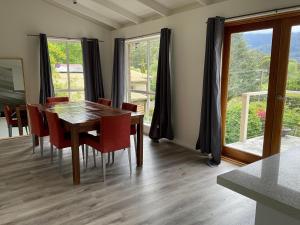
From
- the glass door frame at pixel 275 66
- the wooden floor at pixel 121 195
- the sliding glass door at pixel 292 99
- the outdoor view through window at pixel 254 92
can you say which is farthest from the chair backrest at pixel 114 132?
the sliding glass door at pixel 292 99

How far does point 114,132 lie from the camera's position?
3004mm

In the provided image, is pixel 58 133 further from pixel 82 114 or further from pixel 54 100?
pixel 54 100

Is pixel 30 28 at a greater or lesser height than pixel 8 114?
greater

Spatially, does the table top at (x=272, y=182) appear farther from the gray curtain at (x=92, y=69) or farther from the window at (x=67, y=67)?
the window at (x=67, y=67)

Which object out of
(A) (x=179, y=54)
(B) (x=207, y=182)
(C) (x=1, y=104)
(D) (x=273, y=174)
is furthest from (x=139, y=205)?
(C) (x=1, y=104)

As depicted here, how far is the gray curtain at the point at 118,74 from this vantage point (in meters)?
5.63

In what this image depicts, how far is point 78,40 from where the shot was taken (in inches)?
221

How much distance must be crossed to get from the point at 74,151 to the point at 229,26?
8.93ft

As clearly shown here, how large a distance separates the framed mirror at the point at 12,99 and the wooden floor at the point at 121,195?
4.31 ft

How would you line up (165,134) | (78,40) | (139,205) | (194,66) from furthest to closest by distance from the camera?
(78,40)
(165,134)
(194,66)
(139,205)

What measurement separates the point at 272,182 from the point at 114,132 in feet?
7.56

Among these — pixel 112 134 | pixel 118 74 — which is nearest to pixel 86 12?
pixel 118 74

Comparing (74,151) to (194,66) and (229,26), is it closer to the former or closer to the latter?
(194,66)

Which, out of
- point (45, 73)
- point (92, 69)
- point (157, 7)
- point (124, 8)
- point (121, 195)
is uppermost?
point (124, 8)
